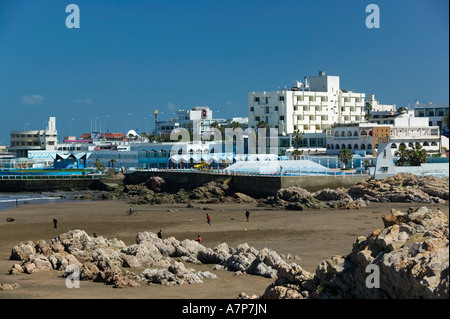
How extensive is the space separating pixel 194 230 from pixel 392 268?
21.5m

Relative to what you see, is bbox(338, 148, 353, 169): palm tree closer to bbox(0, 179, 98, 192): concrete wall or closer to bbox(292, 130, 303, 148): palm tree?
bbox(292, 130, 303, 148): palm tree

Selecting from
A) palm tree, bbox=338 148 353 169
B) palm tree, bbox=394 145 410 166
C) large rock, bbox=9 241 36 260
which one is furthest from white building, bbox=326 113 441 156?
large rock, bbox=9 241 36 260

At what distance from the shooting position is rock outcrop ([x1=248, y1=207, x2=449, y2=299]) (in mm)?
10484

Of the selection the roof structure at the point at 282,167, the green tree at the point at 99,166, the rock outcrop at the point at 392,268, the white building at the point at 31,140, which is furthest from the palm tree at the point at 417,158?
the white building at the point at 31,140

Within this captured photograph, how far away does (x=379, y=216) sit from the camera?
34594 mm

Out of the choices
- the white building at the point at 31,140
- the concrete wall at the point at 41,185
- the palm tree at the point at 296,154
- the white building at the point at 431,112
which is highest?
the white building at the point at 431,112

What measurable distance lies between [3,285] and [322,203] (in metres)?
26.5

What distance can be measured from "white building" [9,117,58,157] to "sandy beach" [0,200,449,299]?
71.6 m

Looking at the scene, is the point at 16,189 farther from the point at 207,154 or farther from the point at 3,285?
the point at 3,285

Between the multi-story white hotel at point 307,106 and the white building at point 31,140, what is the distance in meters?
44.7

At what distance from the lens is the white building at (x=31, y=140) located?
117m

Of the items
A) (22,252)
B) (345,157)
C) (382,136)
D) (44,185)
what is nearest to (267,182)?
(345,157)

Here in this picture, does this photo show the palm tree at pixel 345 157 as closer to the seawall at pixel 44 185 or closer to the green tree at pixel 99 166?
the seawall at pixel 44 185

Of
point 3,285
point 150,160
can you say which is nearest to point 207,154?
point 150,160
